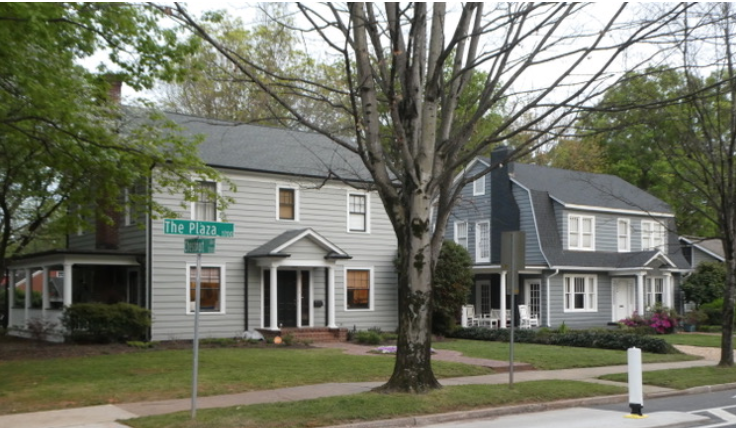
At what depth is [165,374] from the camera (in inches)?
652

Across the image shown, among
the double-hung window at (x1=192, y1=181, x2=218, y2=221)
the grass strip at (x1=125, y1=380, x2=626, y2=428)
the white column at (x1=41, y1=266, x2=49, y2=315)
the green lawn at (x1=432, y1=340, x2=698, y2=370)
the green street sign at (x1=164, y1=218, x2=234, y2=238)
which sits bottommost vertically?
the green lawn at (x1=432, y1=340, x2=698, y2=370)

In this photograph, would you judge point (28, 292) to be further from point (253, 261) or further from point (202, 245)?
point (202, 245)

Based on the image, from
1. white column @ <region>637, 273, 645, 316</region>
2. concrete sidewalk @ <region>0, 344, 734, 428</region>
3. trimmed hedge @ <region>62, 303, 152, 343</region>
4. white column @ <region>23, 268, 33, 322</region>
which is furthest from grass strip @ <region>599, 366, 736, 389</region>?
white column @ <region>23, 268, 33, 322</region>

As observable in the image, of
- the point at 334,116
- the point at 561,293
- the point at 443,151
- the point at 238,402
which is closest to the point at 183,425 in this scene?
the point at 238,402

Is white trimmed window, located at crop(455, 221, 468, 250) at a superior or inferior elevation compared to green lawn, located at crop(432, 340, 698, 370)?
superior

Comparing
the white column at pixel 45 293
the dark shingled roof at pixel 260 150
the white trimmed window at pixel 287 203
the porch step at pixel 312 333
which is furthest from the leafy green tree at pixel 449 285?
the white column at pixel 45 293

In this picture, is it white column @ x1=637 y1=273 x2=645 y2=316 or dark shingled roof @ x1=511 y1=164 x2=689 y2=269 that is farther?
white column @ x1=637 y1=273 x2=645 y2=316

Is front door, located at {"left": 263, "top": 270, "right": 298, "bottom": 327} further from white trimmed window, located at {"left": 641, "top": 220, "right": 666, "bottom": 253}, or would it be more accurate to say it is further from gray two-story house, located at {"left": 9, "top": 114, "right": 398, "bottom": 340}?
white trimmed window, located at {"left": 641, "top": 220, "right": 666, "bottom": 253}

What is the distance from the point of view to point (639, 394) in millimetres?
12234

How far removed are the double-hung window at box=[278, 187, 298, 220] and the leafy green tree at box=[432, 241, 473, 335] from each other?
17.4ft

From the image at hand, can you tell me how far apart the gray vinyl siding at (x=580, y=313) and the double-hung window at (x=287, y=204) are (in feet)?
38.6

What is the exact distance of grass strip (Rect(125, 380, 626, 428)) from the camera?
36.0 ft

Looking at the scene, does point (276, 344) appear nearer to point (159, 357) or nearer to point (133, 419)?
point (159, 357)

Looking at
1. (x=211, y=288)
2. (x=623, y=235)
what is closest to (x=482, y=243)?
(x=623, y=235)
